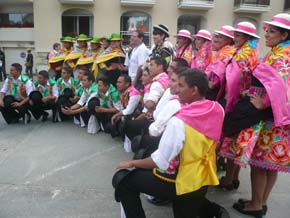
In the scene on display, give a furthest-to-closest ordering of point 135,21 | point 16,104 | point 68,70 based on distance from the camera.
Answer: point 135,21, point 68,70, point 16,104

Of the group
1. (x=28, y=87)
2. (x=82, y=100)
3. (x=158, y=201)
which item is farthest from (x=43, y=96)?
(x=158, y=201)

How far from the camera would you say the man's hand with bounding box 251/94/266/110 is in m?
2.55

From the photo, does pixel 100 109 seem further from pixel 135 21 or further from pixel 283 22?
pixel 135 21

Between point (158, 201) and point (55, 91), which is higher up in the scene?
point (55, 91)

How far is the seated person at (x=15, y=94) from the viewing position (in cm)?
596

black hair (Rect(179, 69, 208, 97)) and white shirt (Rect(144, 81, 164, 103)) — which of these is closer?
black hair (Rect(179, 69, 208, 97))

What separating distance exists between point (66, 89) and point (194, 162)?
4.61 meters

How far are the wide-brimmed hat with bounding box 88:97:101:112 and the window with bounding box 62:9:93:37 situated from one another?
584 inches

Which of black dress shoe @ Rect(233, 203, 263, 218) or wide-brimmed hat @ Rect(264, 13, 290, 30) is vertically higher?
wide-brimmed hat @ Rect(264, 13, 290, 30)

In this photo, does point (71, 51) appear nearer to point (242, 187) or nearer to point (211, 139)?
point (242, 187)

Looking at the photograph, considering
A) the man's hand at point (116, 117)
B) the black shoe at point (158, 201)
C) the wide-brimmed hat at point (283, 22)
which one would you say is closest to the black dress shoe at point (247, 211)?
the black shoe at point (158, 201)

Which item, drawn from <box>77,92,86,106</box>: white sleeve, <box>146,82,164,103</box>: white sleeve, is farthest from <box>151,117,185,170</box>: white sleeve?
Answer: <box>77,92,86,106</box>: white sleeve

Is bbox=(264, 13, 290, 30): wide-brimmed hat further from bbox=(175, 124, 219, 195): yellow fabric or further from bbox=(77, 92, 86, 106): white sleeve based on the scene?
bbox=(77, 92, 86, 106): white sleeve

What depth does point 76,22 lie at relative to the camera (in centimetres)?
1944
